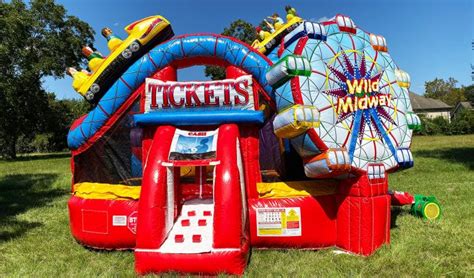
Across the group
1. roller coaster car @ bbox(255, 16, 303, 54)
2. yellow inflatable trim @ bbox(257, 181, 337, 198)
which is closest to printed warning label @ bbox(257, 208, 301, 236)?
yellow inflatable trim @ bbox(257, 181, 337, 198)

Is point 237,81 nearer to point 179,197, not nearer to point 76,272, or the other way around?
point 179,197

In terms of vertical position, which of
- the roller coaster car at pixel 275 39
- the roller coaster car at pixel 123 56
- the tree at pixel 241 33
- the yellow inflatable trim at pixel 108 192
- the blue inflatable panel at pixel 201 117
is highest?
the tree at pixel 241 33

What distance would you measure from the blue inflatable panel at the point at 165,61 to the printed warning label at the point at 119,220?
1209mm

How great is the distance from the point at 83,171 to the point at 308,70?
3.38 m

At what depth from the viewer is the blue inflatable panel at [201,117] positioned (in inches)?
193

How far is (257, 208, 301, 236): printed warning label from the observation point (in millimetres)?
4617

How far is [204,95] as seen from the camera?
504 cm

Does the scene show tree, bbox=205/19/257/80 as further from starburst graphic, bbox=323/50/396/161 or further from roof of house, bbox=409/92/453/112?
roof of house, bbox=409/92/453/112

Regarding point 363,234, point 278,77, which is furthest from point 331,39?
point 363,234

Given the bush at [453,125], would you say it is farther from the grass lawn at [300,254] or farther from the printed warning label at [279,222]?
the printed warning label at [279,222]

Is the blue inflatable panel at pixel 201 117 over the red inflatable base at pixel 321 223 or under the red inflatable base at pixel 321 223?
over

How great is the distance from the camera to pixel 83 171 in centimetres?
557

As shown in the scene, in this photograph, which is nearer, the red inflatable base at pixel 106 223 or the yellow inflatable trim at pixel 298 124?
the yellow inflatable trim at pixel 298 124

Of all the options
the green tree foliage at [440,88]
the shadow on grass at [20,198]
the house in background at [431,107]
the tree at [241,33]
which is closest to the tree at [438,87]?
the green tree foliage at [440,88]
